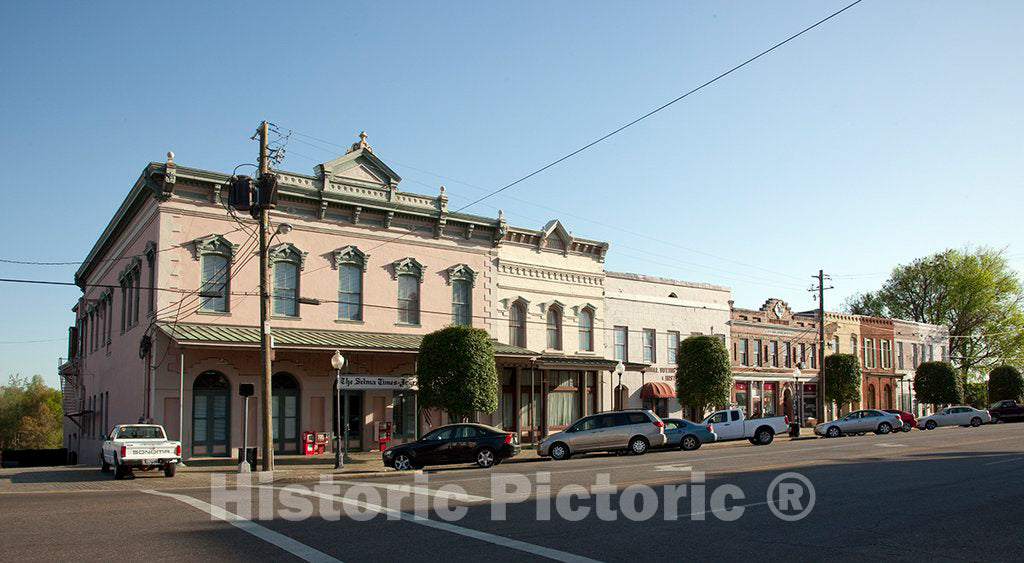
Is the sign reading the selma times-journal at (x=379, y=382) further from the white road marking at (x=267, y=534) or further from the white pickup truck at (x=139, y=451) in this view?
the white road marking at (x=267, y=534)

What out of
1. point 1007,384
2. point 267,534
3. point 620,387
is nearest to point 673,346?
point 620,387

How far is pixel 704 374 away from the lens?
41000mm

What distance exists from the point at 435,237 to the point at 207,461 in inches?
498

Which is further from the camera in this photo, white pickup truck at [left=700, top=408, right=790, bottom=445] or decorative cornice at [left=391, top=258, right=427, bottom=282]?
white pickup truck at [left=700, top=408, right=790, bottom=445]

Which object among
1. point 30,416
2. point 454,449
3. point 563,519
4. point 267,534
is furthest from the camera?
point 30,416

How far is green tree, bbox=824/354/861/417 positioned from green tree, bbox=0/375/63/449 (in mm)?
81079

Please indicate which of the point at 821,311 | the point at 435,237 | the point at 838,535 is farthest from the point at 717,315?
the point at 838,535

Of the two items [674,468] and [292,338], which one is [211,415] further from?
[674,468]

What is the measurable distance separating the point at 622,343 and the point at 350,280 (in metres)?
15.7

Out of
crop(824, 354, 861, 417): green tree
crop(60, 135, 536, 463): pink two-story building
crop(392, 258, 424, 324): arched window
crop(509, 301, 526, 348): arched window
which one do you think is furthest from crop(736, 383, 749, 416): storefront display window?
crop(392, 258, 424, 324): arched window

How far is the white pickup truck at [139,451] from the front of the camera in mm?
23047

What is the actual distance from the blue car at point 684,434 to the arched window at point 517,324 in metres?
7.90

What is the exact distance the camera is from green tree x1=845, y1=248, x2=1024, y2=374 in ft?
247

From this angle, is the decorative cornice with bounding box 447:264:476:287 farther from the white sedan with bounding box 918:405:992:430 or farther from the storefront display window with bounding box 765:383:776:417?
the white sedan with bounding box 918:405:992:430
